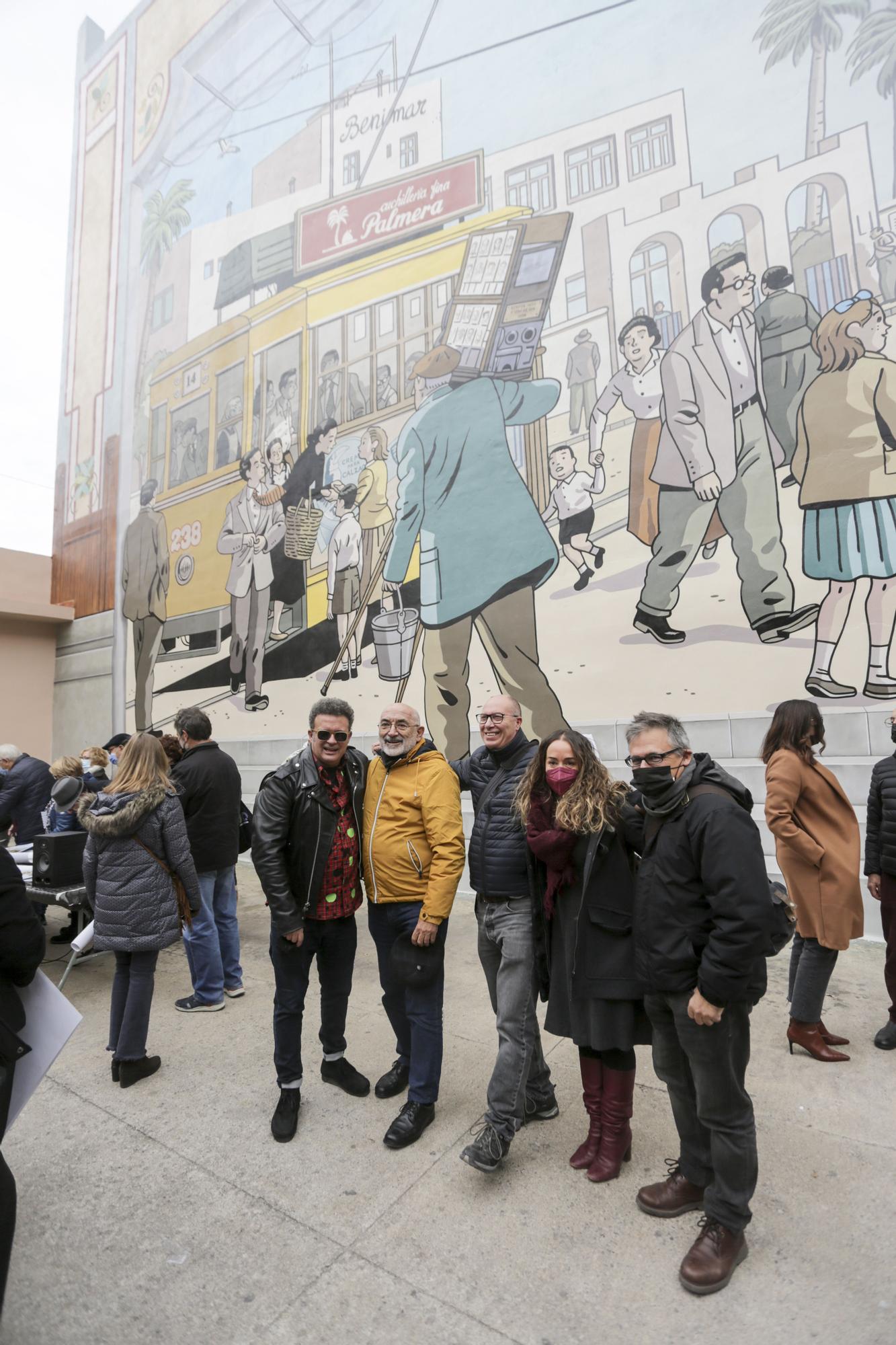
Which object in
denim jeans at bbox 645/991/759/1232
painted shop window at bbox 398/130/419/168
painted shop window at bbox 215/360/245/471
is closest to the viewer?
→ denim jeans at bbox 645/991/759/1232

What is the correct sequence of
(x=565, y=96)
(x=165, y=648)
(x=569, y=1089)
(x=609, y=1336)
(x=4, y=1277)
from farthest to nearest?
(x=165, y=648) < (x=565, y=96) < (x=569, y=1089) < (x=609, y=1336) < (x=4, y=1277)

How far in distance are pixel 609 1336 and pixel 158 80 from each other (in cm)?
1768

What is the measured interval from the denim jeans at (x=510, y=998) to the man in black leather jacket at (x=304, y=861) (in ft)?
2.25

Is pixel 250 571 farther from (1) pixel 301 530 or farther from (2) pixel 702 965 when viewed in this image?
(2) pixel 702 965

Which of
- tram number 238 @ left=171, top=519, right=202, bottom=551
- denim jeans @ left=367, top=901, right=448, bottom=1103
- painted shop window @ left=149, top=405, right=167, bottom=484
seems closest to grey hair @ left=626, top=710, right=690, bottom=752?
denim jeans @ left=367, top=901, right=448, bottom=1103

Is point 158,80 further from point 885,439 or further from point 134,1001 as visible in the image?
point 134,1001

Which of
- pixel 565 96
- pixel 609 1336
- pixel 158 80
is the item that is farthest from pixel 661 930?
pixel 158 80

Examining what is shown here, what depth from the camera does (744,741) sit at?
6.17 metres

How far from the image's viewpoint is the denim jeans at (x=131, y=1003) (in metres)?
3.46

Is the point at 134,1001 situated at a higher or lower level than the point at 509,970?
lower

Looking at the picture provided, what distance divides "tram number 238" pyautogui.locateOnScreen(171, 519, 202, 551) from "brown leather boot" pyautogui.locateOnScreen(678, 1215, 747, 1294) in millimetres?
10781

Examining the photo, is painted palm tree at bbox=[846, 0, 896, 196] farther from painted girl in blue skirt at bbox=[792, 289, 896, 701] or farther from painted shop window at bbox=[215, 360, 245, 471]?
painted shop window at bbox=[215, 360, 245, 471]

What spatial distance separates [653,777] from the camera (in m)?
2.29

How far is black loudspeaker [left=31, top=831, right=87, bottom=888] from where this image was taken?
4.65 meters
